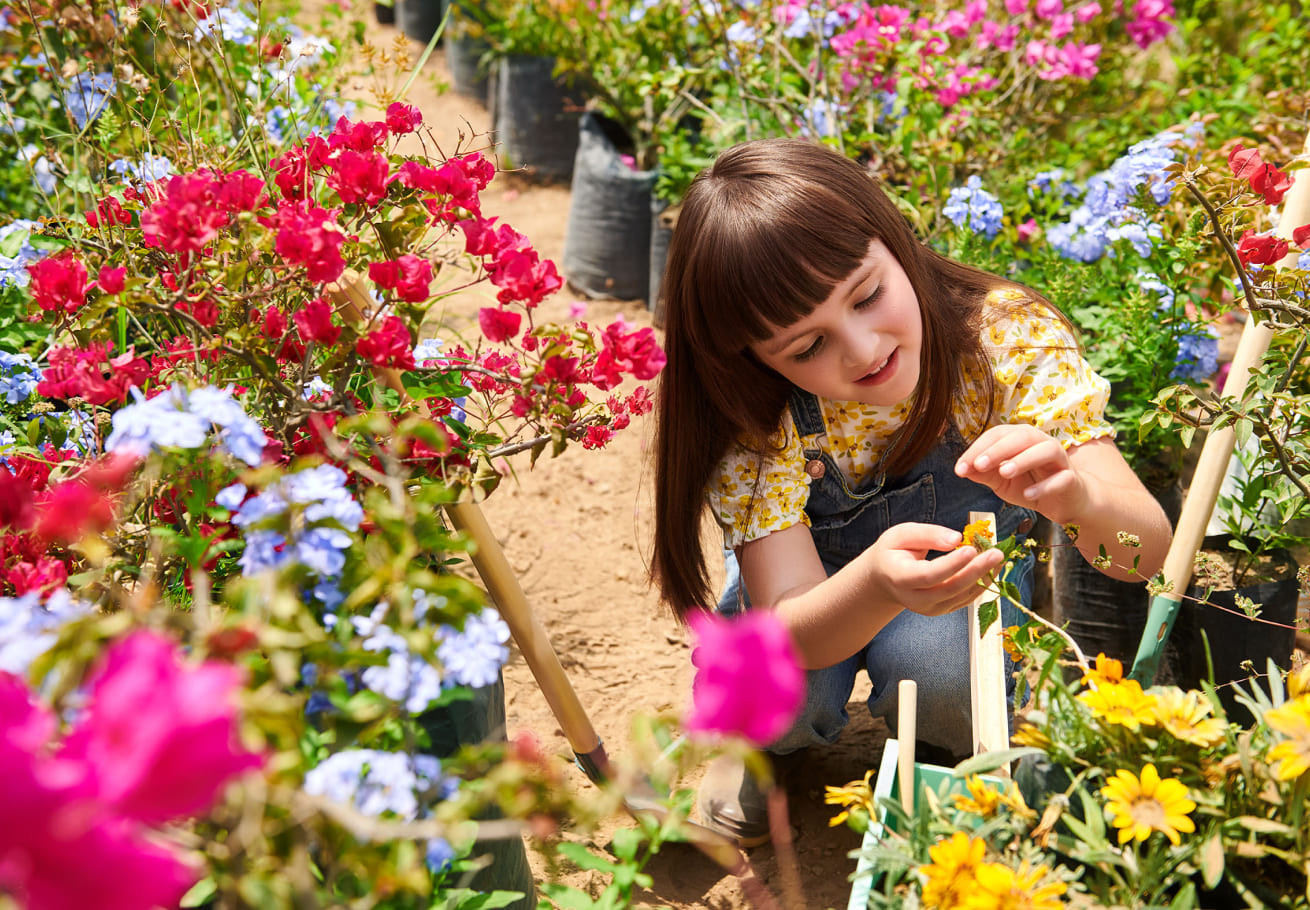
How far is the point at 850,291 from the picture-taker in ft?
3.97

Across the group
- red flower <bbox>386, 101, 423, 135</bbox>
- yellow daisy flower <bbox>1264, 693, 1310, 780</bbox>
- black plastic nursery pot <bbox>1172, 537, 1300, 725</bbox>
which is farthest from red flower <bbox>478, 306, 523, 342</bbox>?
black plastic nursery pot <bbox>1172, 537, 1300, 725</bbox>

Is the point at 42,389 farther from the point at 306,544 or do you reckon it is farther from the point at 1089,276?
the point at 1089,276

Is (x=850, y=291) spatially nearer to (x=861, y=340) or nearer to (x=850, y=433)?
(x=861, y=340)

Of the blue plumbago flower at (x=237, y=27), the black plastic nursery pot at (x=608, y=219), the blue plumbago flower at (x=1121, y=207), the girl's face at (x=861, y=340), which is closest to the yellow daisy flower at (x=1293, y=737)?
the girl's face at (x=861, y=340)

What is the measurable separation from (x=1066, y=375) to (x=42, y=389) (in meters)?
1.19

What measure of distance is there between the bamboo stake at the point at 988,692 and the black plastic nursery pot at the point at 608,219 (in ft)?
7.24

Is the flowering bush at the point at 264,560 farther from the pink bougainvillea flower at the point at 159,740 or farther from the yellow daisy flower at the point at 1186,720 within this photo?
the yellow daisy flower at the point at 1186,720

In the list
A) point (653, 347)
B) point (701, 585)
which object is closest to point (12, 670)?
point (653, 347)

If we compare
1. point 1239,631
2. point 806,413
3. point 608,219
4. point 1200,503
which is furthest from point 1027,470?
point 608,219

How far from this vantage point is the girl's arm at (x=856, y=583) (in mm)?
997

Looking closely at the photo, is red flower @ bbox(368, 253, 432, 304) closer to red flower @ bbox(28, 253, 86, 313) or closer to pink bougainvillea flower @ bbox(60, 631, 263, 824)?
red flower @ bbox(28, 253, 86, 313)

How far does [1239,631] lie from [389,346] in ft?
4.14

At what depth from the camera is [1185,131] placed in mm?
2020

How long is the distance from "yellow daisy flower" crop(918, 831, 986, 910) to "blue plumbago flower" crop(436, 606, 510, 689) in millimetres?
325
